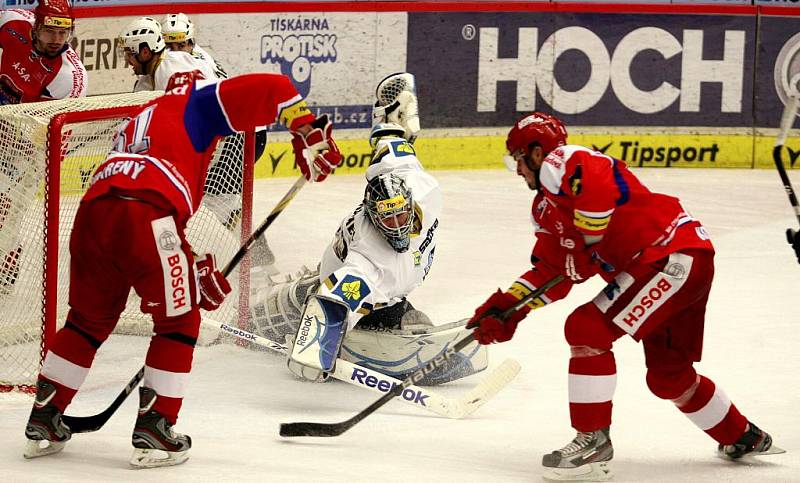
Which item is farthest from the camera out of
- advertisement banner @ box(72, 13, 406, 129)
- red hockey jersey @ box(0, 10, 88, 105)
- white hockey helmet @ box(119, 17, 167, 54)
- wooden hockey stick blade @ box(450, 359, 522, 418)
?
advertisement banner @ box(72, 13, 406, 129)

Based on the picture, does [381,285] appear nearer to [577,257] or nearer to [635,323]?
[577,257]

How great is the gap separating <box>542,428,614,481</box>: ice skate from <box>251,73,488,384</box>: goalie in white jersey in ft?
A: 3.52

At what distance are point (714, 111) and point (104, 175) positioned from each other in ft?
22.8

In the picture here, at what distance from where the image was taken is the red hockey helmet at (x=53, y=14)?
228 inches

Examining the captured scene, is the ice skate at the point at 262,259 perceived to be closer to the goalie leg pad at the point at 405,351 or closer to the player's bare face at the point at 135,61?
the player's bare face at the point at 135,61

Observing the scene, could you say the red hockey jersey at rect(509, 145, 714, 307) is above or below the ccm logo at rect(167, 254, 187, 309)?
above

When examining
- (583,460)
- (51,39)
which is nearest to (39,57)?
(51,39)

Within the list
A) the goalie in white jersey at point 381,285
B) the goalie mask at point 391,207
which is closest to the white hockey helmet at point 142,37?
the goalie in white jersey at point 381,285

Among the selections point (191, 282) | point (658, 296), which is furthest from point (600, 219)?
point (191, 282)

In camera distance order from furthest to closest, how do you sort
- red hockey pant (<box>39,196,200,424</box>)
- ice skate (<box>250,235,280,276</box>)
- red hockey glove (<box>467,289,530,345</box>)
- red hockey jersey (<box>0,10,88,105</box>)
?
ice skate (<box>250,235,280,276</box>), red hockey jersey (<box>0,10,88,105</box>), red hockey glove (<box>467,289,530,345</box>), red hockey pant (<box>39,196,200,424</box>)

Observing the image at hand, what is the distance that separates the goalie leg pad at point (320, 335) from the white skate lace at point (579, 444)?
1.09 meters

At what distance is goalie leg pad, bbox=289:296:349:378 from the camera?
4.74m

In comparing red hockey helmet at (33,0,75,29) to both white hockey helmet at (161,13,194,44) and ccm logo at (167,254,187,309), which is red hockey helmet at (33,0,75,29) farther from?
ccm logo at (167,254,187,309)

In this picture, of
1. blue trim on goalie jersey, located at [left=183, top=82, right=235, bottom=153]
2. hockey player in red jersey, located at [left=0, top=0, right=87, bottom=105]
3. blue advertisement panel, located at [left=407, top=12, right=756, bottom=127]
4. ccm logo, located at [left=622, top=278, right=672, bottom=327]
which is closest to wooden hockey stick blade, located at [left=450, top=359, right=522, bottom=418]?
ccm logo, located at [left=622, top=278, right=672, bottom=327]
